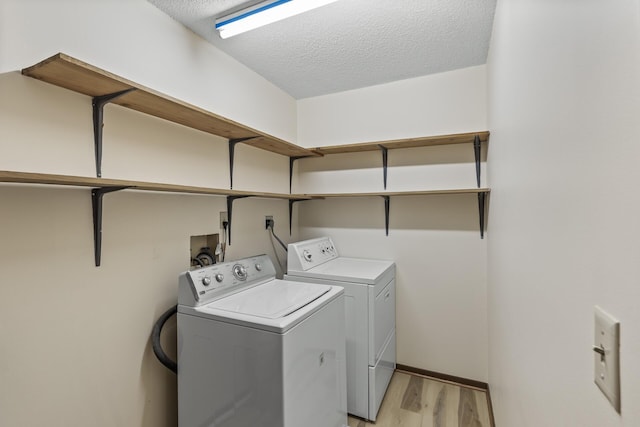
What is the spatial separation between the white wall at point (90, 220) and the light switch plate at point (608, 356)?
1.68m

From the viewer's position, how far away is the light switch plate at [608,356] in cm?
44

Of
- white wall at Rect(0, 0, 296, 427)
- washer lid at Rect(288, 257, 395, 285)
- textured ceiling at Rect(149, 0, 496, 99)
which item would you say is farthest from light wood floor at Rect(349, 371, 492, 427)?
textured ceiling at Rect(149, 0, 496, 99)

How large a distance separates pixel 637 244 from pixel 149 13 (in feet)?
6.81

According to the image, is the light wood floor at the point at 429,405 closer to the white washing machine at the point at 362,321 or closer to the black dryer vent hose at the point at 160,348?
the white washing machine at the point at 362,321

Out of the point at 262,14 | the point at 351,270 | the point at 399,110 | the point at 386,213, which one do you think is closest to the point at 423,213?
the point at 386,213

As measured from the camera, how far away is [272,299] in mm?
A: 1577

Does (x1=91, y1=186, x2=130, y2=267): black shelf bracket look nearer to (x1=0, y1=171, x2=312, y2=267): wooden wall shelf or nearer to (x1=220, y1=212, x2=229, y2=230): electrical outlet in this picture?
(x1=0, y1=171, x2=312, y2=267): wooden wall shelf

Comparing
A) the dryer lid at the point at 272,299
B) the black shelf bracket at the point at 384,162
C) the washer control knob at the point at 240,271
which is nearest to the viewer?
the dryer lid at the point at 272,299

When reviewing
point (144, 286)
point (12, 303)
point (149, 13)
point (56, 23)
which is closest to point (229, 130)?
point (149, 13)

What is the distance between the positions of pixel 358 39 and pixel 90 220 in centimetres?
180

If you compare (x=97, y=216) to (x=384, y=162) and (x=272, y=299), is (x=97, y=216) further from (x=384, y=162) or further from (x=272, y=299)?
(x=384, y=162)

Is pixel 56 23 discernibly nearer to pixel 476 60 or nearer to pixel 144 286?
pixel 144 286

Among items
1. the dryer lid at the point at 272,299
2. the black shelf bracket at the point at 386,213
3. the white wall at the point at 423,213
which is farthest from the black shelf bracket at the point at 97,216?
the black shelf bracket at the point at 386,213

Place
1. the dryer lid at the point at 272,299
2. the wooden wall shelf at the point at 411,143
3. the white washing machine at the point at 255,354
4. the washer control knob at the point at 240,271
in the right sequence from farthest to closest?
the wooden wall shelf at the point at 411,143 → the washer control knob at the point at 240,271 → the dryer lid at the point at 272,299 → the white washing machine at the point at 255,354
